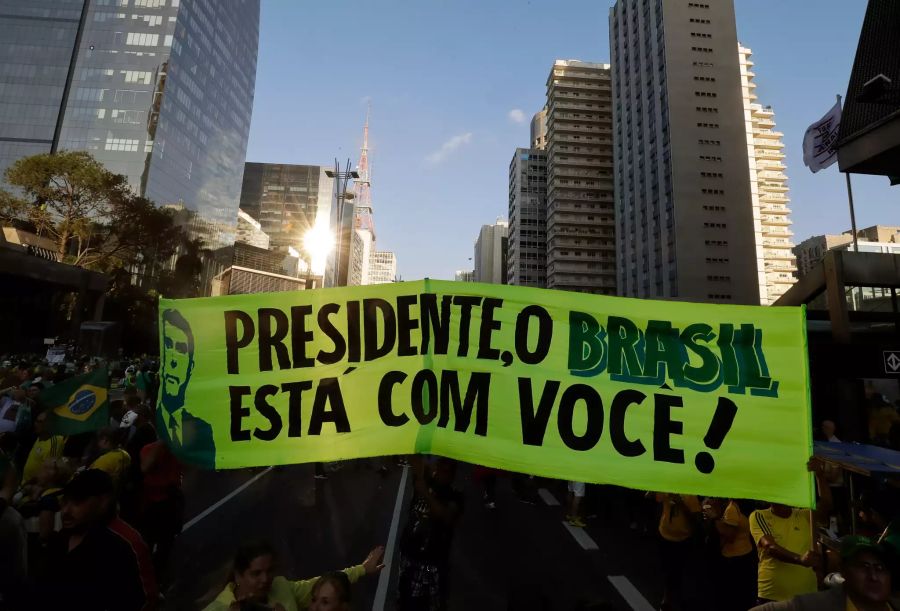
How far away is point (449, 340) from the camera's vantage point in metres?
3.56

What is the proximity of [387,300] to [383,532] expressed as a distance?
19.2 feet

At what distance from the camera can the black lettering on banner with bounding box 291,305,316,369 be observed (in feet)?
11.8

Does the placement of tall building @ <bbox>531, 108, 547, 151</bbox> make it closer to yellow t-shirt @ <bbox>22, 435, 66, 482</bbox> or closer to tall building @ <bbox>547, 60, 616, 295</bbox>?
tall building @ <bbox>547, 60, 616, 295</bbox>

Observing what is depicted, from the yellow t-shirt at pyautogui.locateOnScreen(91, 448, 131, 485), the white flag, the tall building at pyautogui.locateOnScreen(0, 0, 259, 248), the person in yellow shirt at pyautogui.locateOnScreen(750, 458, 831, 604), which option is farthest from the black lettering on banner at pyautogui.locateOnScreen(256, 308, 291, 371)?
the tall building at pyautogui.locateOnScreen(0, 0, 259, 248)

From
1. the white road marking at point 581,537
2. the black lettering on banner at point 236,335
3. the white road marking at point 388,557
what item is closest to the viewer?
the black lettering on banner at point 236,335

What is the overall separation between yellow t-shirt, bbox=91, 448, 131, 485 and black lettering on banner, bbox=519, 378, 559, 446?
4.62 m

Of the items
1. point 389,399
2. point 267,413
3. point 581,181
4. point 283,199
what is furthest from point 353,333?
point 283,199

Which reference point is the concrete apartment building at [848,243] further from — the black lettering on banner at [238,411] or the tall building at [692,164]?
the black lettering on banner at [238,411]

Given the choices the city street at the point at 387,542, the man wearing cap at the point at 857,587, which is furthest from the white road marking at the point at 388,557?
the man wearing cap at the point at 857,587

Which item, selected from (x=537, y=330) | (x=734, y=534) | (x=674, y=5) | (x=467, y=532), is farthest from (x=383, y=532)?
(x=674, y=5)

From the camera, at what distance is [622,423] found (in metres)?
3.32

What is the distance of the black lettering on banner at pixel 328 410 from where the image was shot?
135 inches

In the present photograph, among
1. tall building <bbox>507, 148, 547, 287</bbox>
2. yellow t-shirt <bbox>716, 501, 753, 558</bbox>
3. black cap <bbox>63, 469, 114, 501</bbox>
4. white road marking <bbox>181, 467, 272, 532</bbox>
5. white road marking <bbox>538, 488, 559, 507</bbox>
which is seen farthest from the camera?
tall building <bbox>507, 148, 547, 287</bbox>

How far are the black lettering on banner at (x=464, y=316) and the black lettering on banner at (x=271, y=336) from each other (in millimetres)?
1416
